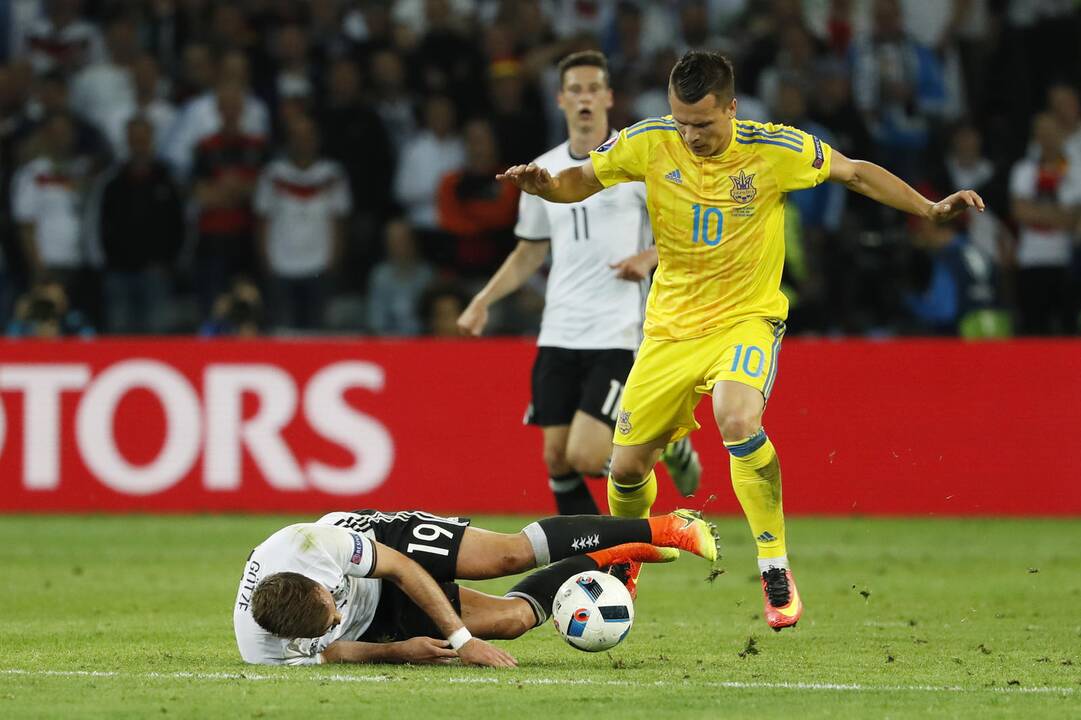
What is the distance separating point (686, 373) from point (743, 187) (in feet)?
2.89

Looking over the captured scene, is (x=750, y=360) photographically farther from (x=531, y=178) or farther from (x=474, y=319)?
(x=474, y=319)

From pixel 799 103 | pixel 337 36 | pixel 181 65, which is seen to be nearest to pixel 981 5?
pixel 799 103

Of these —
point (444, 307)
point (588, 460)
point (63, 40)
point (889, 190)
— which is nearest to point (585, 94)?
point (588, 460)

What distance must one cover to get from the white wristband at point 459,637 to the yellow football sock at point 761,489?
1485mm

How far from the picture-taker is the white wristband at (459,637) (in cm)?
704

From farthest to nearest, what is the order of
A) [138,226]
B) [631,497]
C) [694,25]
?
1. [694,25]
2. [138,226]
3. [631,497]

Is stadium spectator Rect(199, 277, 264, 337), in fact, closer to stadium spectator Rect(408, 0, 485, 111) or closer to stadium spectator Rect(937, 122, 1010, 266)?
stadium spectator Rect(408, 0, 485, 111)

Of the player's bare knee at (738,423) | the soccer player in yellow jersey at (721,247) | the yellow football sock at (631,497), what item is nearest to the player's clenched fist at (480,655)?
the soccer player in yellow jersey at (721,247)

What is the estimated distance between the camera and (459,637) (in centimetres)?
704

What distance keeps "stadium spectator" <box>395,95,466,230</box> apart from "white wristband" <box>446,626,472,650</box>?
939 cm

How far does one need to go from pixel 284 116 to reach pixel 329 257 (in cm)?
144

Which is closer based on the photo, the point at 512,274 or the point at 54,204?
the point at 512,274

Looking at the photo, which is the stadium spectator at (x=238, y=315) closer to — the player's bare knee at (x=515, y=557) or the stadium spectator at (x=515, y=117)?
the stadium spectator at (x=515, y=117)

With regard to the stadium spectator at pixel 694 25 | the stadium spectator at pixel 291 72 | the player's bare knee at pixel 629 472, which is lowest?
the player's bare knee at pixel 629 472
